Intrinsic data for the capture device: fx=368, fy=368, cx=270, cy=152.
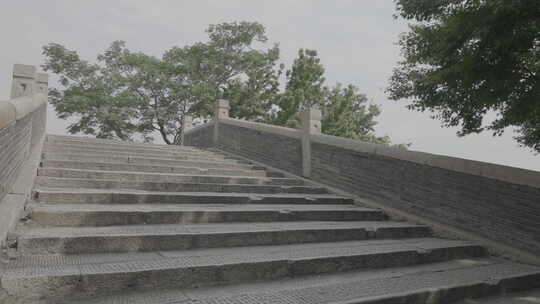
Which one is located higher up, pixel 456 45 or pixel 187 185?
pixel 456 45

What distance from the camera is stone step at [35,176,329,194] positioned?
15.4 feet

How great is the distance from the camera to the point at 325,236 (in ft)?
14.3

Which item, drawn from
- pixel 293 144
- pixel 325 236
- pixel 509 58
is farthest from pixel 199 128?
pixel 509 58

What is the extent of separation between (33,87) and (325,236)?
16.0 feet

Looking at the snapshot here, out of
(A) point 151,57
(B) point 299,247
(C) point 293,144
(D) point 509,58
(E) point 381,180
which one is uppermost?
(A) point 151,57

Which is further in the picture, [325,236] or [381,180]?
[381,180]

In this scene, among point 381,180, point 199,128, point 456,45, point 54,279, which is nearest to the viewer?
point 54,279

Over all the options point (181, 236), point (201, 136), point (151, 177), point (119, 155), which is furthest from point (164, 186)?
point (201, 136)

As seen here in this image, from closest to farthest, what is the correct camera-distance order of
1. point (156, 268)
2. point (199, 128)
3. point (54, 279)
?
point (54, 279) < point (156, 268) < point (199, 128)

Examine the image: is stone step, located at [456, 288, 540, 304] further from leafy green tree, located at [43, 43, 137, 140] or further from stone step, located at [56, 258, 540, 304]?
leafy green tree, located at [43, 43, 137, 140]

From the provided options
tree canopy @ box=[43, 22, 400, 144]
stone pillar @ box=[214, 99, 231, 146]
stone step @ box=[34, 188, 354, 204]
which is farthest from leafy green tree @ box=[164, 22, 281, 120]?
stone step @ box=[34, 188, 354, 204]

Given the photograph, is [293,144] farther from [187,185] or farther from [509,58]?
[509,58]

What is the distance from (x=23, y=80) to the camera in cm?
548

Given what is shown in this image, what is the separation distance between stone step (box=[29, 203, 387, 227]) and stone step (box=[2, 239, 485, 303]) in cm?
67
